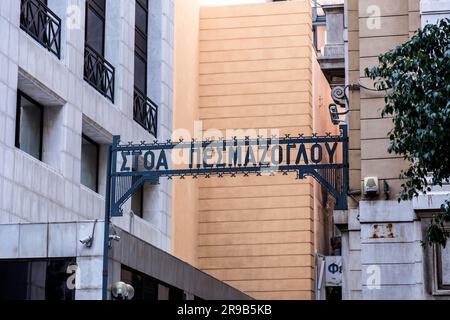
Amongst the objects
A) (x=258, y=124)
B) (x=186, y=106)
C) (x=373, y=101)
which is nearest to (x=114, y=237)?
(x=373, y=101)

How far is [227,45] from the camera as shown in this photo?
43.7 meters

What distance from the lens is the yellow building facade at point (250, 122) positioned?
135ft

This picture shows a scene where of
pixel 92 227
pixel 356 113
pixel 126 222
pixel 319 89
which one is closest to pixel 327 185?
pixel 356 113

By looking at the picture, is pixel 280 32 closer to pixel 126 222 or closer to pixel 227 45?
pixel 227 45

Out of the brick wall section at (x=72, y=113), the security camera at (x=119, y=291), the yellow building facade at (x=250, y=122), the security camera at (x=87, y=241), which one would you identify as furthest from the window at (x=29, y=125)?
the yellow building facade at (x=250, y=122)

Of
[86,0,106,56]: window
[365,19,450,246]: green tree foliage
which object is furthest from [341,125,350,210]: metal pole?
[86,0,106,56]: window

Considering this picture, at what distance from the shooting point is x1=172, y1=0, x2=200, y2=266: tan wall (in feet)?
129

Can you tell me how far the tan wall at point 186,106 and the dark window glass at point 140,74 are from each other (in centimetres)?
234

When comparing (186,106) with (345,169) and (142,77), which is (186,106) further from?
(345,169)

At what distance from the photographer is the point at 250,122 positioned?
140 feet

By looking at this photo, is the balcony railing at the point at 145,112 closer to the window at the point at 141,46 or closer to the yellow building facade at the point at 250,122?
the window at the point at 141,46

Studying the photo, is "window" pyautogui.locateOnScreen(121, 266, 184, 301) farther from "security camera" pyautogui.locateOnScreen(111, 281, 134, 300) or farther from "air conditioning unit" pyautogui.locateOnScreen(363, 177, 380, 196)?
"air conditioning unit" pyautogui.locateOnScreen(363, 177, 380, 196)

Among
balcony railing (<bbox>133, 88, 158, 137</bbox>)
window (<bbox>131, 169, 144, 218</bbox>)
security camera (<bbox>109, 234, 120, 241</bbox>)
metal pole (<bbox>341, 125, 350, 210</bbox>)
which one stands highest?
balcony railing (<bbox>133, 88, 158, 137</bbox>)

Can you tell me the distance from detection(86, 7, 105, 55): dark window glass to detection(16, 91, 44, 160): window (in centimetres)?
453
